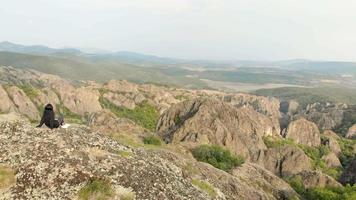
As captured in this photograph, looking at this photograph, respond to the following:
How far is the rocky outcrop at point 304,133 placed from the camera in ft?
564

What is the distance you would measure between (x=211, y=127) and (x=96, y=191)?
280ft

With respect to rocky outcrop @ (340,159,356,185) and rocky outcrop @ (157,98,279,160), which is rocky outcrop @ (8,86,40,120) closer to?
rocky outcrop @ (157,98,279,160)

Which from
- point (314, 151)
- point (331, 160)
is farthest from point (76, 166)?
point (314, 151)

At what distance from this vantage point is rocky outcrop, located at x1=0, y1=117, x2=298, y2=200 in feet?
95.8

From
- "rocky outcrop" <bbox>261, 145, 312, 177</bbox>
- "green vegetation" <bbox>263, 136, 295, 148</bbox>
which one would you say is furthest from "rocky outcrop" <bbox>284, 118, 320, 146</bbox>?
"rocky outcrop" <bbox>261, 145, 312, 177</bbox>

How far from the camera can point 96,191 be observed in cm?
2909

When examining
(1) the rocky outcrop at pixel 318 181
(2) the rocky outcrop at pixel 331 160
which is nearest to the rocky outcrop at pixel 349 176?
(2) the rocky outcrop at pixel 331 160

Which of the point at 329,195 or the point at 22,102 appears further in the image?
the point at 22,102

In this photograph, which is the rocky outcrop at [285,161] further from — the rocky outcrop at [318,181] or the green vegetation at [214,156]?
the green vegetation at [214,156]

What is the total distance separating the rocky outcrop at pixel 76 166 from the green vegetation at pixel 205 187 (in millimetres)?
310

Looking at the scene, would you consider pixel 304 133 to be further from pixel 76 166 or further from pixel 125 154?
pixel 76 166

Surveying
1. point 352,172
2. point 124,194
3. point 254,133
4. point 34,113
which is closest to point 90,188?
point 124,194

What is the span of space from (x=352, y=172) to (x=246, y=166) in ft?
212

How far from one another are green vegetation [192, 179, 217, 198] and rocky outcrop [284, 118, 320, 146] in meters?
140
